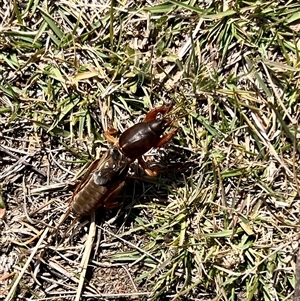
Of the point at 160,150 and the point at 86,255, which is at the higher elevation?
the point at 160,150

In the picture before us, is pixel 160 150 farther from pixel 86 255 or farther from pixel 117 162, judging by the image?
pixel 86 255

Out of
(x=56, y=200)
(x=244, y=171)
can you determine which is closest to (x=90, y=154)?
(x=56, y=200)

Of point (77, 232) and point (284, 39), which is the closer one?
point (284, 39)

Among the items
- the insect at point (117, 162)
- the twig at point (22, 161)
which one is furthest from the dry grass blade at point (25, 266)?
the twig at point (22, 161)

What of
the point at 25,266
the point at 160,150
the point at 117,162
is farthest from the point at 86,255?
the point at 160,150

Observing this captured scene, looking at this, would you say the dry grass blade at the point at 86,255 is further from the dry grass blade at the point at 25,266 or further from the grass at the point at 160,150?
the dry grass blade at the point at 25,266

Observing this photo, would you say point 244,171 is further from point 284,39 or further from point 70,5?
point 70,5
